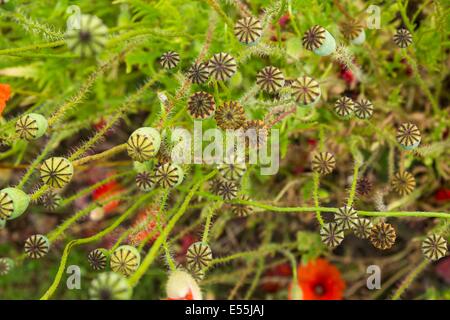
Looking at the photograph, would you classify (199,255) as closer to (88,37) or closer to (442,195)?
(88,37)

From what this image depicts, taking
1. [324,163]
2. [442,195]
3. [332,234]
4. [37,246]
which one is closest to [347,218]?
[332,234]

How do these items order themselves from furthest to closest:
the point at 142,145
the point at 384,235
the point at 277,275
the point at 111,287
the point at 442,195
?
the point at 277,275 < the point at 442,195 < the point at 384,235 < the point at 142,145 < the point at 111,287

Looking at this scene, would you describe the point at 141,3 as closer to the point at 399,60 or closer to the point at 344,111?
the point at 344,111

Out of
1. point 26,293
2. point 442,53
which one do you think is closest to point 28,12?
point 26,293

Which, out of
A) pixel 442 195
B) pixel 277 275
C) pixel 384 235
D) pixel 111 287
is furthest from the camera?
pixel 277 275

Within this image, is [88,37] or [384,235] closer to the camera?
[88,37]
